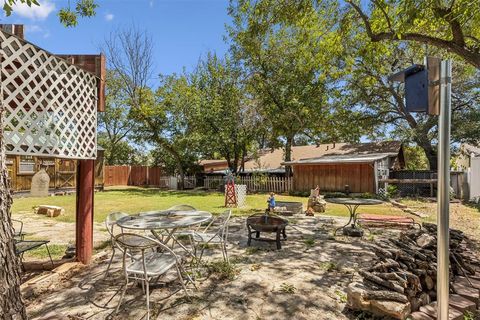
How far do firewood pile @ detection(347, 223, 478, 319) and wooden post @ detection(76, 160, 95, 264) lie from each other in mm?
4109

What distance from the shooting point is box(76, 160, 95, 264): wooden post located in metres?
4.68

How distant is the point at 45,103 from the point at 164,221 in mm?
2417

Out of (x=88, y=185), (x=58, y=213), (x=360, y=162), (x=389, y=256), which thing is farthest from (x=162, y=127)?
(x=389, y=256)

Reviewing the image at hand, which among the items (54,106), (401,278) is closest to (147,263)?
(54,106)

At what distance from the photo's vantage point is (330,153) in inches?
842

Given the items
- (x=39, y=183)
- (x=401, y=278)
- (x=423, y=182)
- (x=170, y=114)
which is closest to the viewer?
(x=401, y=278)

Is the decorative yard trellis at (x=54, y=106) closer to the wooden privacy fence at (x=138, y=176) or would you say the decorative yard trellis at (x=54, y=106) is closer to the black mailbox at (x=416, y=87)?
the black mailbox at (x=416, y=87)

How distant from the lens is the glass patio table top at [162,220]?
11.9ft

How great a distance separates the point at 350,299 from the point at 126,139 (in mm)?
34383

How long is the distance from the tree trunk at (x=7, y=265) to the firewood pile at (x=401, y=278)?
10.4ft

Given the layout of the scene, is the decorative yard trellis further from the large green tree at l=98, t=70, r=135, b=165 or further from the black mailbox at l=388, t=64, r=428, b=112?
the large green tree at l=98, t=70, r=135, b=165

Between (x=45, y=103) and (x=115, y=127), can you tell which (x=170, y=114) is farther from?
(x=45, y=103)

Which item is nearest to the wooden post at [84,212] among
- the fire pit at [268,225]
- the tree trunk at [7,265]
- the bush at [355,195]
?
the tree trunk at [7,265]

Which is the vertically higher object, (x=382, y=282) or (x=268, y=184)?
(x=268, y=184)
